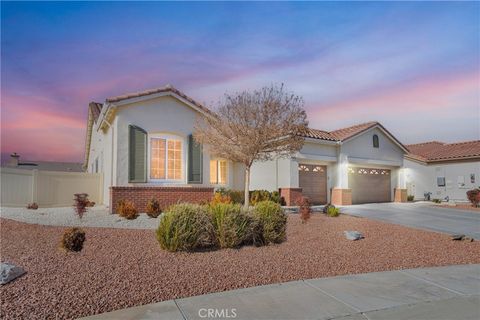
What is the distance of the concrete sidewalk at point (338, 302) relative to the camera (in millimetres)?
4566

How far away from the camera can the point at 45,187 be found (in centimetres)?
1647

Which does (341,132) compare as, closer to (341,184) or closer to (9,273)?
(341,184)

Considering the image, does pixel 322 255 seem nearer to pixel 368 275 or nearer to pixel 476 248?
pixel 368 275

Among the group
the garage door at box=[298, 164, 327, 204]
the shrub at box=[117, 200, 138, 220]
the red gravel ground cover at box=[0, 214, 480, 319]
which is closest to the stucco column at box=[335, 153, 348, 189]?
the garage door at box=[298, 164, 327, 204]

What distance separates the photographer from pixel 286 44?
12.4 meters

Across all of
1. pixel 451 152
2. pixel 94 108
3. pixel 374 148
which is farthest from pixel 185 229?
pixel 451 152

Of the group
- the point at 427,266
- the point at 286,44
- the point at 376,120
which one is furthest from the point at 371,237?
the point at 376,120

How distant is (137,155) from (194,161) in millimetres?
2533

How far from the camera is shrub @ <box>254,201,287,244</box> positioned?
28.6 feet

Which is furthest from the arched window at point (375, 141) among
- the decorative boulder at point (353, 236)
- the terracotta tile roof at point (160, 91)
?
the decorative boulder at point (353, 236)

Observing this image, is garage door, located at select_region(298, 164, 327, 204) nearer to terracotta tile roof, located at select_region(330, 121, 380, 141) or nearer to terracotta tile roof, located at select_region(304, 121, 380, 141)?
terracotta tile roof, located at select_region(304, 121, 380, 141)

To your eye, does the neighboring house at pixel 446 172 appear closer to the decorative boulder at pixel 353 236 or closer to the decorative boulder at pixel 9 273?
the decorative boulder at pixel 353 236

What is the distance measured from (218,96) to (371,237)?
761 centimetres

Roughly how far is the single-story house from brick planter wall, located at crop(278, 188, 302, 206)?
0.05 meters
